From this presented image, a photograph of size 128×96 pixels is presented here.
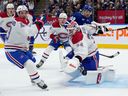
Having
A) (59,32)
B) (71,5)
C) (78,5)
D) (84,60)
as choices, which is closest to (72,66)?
(84,60)

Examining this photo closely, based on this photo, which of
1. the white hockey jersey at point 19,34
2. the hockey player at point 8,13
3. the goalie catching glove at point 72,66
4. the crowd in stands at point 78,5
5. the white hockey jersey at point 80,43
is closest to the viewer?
the white hockey jersey at point 19,34

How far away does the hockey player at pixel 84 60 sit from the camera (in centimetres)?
529

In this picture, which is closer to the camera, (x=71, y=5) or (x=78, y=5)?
(x=78, y=5)

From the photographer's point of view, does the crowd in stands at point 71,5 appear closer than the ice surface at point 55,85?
No

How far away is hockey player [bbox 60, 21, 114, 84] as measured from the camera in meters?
5.29

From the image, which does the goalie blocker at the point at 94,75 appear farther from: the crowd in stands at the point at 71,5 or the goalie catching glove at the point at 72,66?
the crowd in stands at the point at 71,5

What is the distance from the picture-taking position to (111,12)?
434 inches

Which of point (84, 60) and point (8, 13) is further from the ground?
point (8, 13)

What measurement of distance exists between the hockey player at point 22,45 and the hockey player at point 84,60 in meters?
0.44

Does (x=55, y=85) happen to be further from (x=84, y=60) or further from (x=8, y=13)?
(x=8, y=13)

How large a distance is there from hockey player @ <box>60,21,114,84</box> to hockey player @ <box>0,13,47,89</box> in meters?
0.44

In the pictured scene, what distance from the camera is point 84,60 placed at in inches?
229

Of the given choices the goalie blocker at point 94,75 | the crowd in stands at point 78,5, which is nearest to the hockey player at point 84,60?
the goalie blocker at point 94,75

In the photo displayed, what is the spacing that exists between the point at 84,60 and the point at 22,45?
1.03 metres
